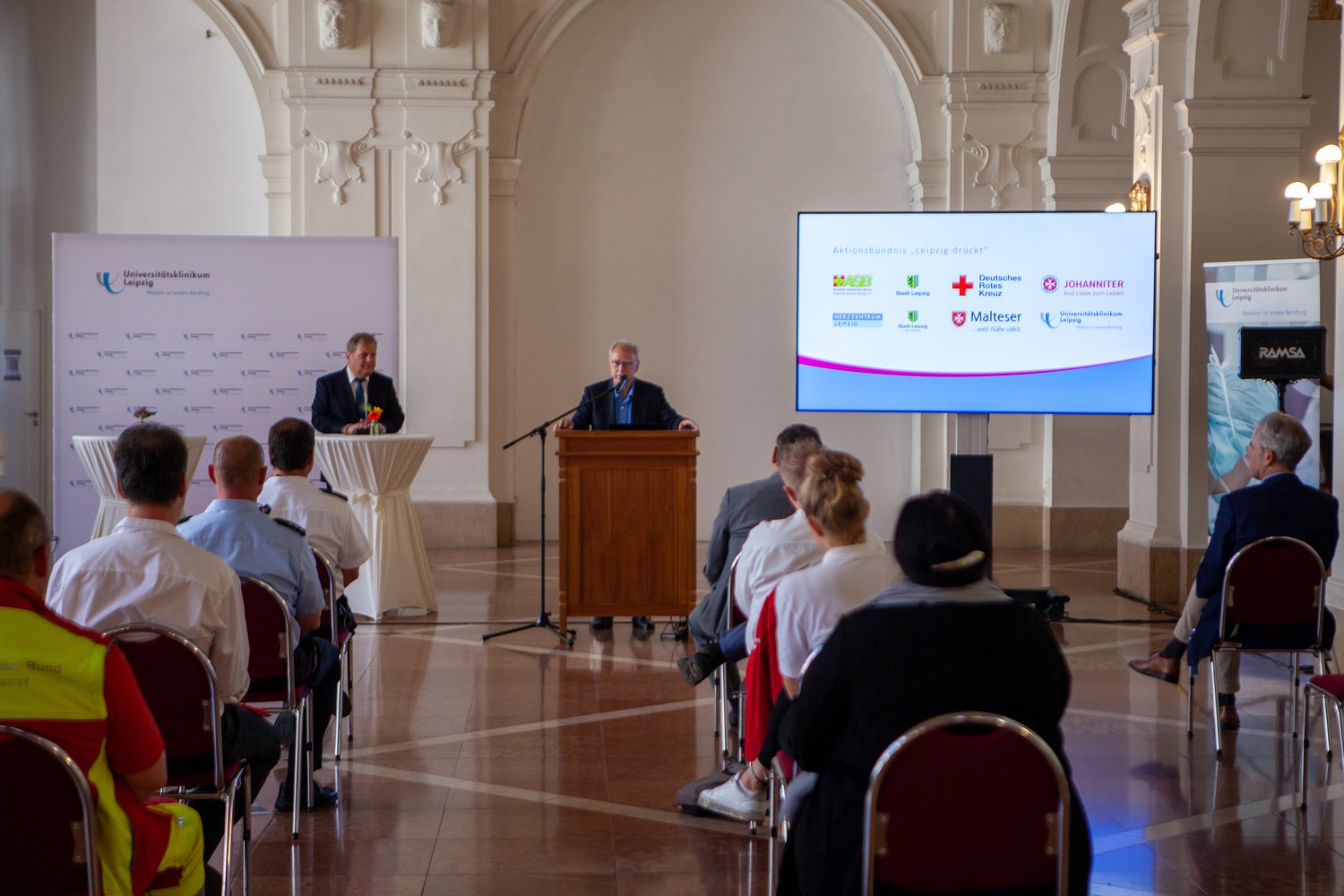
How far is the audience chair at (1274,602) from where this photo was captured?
4.69 m

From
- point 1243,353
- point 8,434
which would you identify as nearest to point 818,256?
point 1243,353

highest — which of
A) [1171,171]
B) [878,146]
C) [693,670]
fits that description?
[878,146]

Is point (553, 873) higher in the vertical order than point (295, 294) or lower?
lower

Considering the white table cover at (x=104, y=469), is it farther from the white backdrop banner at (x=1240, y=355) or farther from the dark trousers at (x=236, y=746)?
the white backdrop banner at (x=1240, y=355)

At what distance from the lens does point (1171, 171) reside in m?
7.91

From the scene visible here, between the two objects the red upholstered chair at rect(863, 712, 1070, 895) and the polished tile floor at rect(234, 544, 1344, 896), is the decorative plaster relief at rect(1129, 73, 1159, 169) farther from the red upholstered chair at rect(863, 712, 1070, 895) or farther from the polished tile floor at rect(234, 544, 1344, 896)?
the red upholstered chair at rect(863, 712, 1070, 895)

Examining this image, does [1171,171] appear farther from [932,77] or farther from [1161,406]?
[932,77]

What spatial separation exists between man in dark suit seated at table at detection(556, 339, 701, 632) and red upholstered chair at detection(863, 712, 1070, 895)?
4995mm

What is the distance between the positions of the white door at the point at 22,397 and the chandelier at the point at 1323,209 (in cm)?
942

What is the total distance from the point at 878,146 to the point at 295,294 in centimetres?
523

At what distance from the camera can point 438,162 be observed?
10.2m

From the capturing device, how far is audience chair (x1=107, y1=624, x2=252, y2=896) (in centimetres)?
282

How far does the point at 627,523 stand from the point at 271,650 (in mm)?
3213

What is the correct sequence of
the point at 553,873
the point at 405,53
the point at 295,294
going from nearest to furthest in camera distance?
the point at 553,873, the point at 295,294, the point at 405,53
